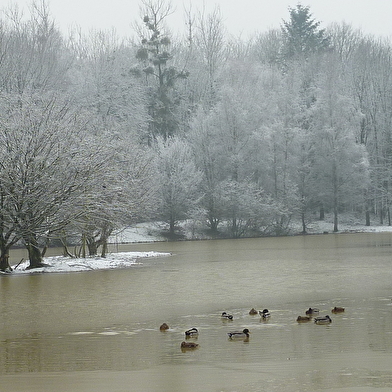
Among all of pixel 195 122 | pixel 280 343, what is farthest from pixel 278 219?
pixel 280 343

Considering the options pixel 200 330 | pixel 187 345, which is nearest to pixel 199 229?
pixel 200 330

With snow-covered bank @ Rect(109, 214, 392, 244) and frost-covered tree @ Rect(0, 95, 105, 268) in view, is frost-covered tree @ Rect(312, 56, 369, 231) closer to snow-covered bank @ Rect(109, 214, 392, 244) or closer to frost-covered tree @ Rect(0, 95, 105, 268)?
snow-covered bank @ Rect(109, 214, 392, 244)

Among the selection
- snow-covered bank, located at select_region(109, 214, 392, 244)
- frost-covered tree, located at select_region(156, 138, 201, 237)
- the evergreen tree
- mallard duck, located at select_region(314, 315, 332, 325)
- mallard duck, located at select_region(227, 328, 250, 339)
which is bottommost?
mallard duck, located at select_region(227, 328, 250, 339)

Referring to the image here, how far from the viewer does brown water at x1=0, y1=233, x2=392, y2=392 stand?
1068 centimetres

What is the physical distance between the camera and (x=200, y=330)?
15.4m

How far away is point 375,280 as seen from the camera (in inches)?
971

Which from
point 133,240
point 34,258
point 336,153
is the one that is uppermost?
point 336,153

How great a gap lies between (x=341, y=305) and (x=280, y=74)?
55856mm

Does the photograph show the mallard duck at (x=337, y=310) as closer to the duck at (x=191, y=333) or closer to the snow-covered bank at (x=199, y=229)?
the duck at (x=191, y=333)

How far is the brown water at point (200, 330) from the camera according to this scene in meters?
10.7

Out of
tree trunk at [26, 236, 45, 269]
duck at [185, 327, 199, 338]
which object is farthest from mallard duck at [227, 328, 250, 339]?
tree trunk at [26, 236, 45, 269]

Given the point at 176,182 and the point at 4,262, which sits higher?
the point at 176,182

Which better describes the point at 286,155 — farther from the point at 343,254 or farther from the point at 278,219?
the point at 343,254

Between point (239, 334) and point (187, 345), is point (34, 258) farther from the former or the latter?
point (187, 345)
